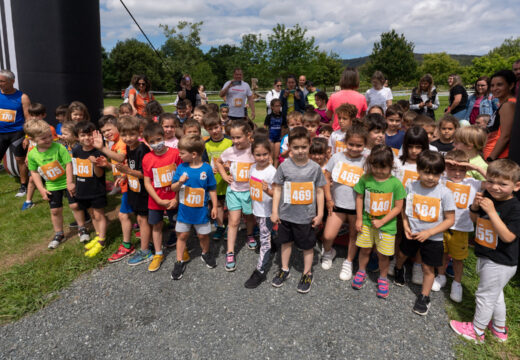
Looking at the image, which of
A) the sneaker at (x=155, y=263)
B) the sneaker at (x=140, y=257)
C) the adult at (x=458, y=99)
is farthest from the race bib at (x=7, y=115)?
the adult at (x=458, y=99)

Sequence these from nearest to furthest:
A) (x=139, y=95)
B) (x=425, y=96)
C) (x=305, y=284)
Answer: (x=305, y=284) → (x=139, y=95) → (x=425, y=96)

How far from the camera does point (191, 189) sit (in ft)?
11.5

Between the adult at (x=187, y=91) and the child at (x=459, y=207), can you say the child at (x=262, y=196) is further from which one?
the adult at (x=187, y=91)

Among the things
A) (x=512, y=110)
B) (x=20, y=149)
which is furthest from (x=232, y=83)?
(x=512, y=110)

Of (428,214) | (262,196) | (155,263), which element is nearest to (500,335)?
(428,214)

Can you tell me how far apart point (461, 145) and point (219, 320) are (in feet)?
10.3

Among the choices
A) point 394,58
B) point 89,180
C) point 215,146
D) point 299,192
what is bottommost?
point 89,180

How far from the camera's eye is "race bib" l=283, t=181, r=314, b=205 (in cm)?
321

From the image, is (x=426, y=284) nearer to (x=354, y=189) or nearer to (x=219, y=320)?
(x=354, y=189)

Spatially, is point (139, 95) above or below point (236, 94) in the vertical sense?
below

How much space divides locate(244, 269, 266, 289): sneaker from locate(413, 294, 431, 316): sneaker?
1599mm

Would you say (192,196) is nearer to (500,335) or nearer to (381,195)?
(381,195)

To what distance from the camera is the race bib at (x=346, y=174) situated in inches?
135

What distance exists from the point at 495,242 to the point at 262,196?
2218mm
